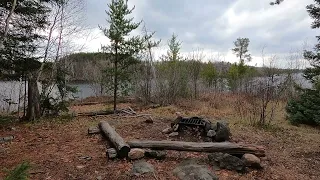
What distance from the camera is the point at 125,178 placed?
4.37 meters

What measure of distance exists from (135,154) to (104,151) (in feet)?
2.90

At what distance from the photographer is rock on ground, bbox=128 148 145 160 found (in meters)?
5.13

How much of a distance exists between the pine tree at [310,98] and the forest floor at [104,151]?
104 inches

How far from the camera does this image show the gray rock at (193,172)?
441 cm

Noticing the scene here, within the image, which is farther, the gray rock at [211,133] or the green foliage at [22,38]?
the green foliage at [22,38]

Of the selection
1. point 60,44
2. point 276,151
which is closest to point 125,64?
point 60,44

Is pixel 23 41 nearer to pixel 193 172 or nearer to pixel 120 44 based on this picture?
pixel 120 44

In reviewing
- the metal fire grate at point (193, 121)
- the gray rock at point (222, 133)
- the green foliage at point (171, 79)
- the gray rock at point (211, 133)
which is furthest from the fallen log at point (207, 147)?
the green foliage at point (171, 79)

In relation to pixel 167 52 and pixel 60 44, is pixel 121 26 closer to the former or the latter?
Answer: pixel 60 44

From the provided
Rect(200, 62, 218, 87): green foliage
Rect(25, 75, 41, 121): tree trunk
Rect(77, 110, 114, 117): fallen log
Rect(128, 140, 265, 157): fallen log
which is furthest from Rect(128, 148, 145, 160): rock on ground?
Rect(200, 62, 218, 87): green foliage

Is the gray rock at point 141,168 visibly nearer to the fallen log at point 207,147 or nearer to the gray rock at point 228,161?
the fallen log at point 207,147

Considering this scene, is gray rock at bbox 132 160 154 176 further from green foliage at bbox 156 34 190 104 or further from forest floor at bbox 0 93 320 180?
green foliage at bbox 156 34 190 104

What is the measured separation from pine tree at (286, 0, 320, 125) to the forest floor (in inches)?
104

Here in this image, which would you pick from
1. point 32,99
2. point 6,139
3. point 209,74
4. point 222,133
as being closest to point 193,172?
point 222,133
